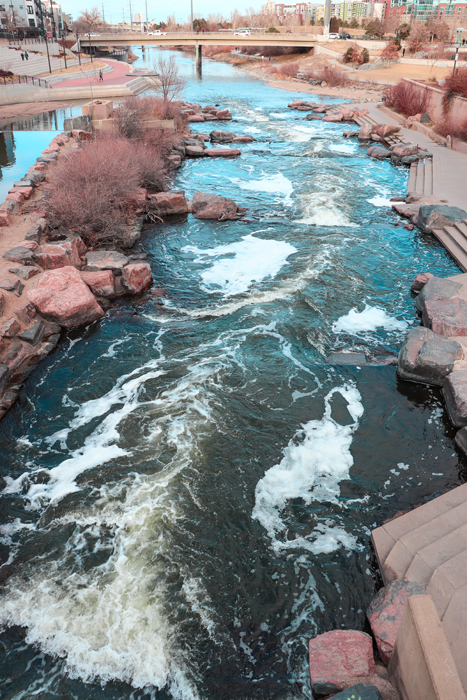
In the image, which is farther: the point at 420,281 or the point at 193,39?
the point at 193,39

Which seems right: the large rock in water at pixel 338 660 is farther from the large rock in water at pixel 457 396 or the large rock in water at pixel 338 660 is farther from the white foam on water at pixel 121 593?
the large rock in water at pixel 457 396

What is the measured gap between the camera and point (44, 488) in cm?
667

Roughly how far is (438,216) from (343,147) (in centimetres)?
1358

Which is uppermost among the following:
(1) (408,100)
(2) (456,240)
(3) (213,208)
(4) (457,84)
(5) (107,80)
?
(5) (107,80)

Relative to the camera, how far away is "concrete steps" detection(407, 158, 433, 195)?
18.6m

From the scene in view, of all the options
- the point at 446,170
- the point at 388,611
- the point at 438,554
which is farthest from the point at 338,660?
the point at 446,170

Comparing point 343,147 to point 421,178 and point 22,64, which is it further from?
point 22,64

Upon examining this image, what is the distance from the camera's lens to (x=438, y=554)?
17.1ft

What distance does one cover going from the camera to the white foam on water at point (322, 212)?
15.9 meters

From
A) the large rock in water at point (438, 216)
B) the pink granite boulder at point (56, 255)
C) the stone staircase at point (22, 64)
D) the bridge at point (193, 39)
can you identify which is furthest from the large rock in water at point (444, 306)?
the bridge at point (193, 39)

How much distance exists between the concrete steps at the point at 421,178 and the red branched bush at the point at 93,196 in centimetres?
1069

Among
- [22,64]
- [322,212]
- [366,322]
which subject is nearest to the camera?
[366,322]

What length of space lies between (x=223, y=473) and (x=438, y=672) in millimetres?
3993

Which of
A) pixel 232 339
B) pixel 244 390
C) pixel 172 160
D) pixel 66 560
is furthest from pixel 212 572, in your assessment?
pixel 172 160
